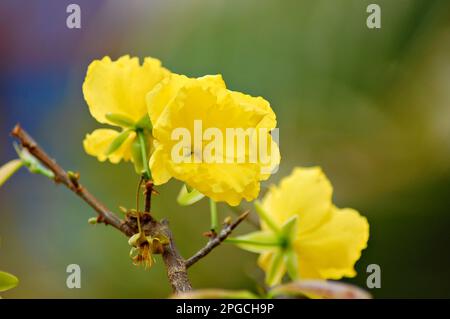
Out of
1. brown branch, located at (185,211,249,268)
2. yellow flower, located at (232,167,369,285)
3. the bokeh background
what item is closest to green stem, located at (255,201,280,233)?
yellow flower, located at (232,167,369,285)

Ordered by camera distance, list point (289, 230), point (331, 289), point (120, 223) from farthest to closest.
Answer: point (289, 230) → point (120, 223) → point (331, 289)

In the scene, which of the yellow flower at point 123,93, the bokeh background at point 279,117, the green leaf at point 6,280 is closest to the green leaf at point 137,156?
the yellow flower at point 123,93

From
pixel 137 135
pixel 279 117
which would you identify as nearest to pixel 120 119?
pixel 137 135

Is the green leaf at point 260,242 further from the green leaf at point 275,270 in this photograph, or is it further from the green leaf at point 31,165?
the green leaf at point 31,165

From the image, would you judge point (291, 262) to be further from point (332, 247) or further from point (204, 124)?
point (204, 124)

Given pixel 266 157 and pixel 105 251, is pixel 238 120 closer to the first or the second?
pixel 266 157

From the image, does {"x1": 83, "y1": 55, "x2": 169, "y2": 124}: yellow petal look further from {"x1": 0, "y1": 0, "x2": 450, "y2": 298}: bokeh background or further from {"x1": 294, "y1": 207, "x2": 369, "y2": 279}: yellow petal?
{"x1": 0, "y1": 0, "x2": 450, "y2": 298}: bokeh background
